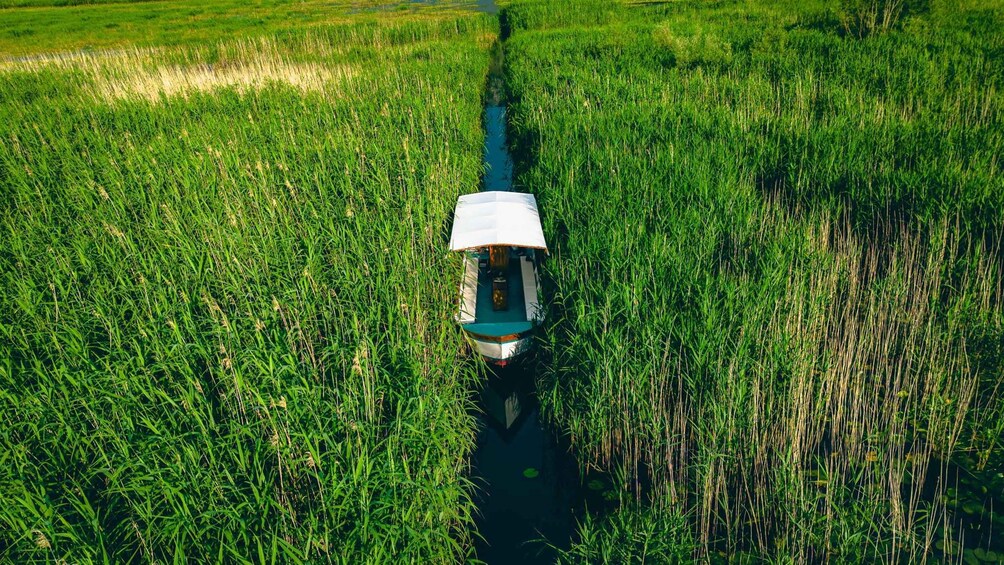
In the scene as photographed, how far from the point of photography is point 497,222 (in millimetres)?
9133

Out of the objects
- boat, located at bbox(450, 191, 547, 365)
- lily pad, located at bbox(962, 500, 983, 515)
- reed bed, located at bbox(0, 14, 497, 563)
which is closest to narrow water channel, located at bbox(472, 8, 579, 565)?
reed bed, located at bbox(0, 14, 497, 563)

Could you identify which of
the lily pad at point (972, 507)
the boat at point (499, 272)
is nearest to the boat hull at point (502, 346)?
the boat at point (499, 272)

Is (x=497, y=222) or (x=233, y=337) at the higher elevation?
(x=497, y=222)

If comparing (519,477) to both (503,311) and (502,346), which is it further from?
(503,311)

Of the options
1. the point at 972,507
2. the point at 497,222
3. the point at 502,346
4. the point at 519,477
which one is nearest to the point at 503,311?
the point at 502,346

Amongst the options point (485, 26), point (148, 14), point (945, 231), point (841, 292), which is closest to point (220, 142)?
point (841, 292)

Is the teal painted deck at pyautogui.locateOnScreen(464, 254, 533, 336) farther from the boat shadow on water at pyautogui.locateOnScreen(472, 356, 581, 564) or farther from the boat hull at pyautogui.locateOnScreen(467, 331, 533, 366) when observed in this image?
the boat shadow on water at pyautogui.locateOnScreen(472, 356, 581, 564)

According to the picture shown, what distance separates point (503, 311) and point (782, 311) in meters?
4.37

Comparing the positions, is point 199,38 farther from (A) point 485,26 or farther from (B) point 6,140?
(B) point 6,140

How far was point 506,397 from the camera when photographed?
26.9 feet

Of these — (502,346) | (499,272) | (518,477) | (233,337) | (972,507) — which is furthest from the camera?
→ (499,272)

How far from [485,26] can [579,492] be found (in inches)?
1295

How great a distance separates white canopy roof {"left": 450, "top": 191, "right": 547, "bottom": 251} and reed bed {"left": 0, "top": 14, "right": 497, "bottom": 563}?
1.72ft

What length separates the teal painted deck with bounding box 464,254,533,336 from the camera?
26.9 feet
